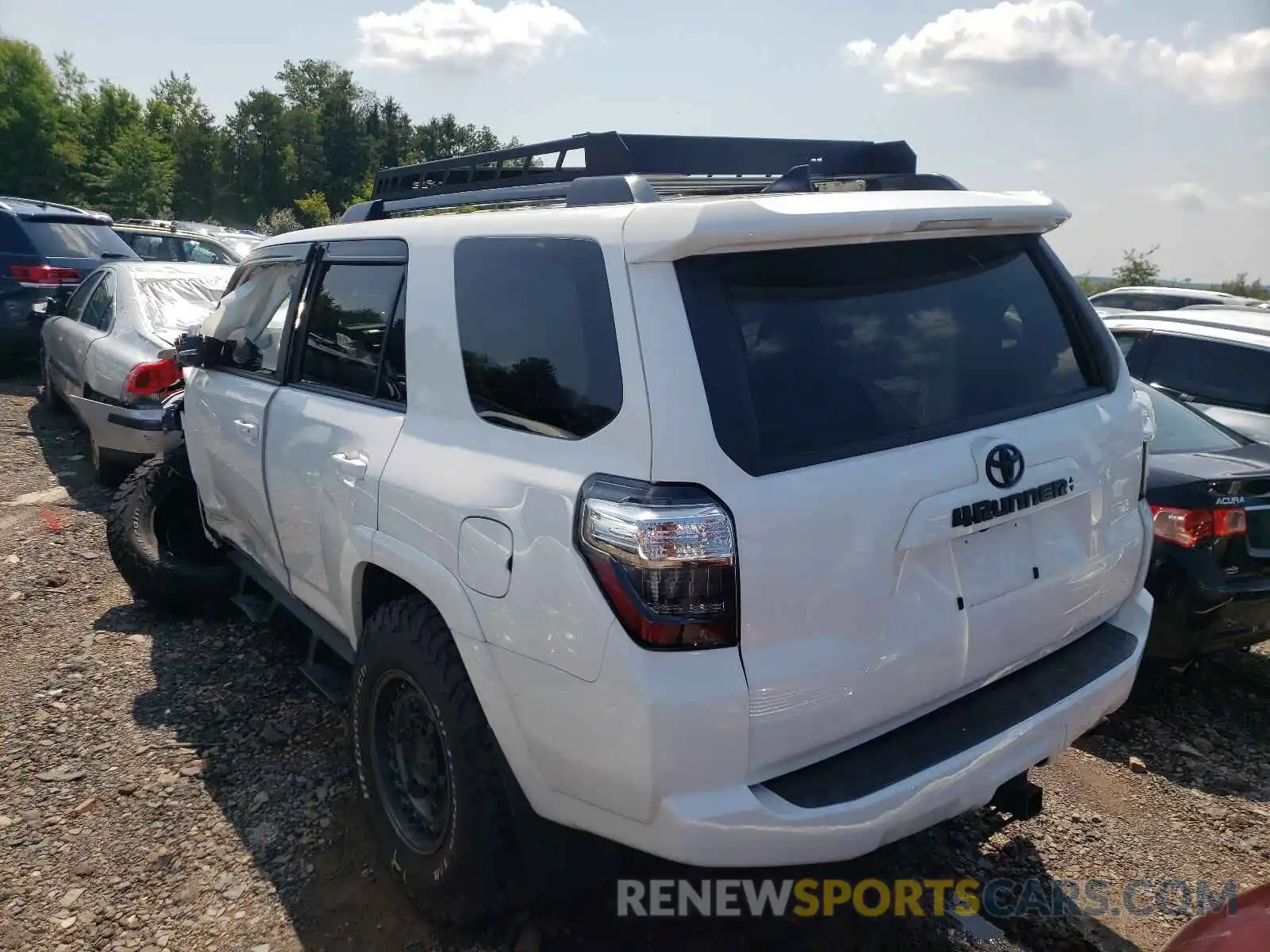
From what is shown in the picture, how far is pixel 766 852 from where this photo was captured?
2.06 metres

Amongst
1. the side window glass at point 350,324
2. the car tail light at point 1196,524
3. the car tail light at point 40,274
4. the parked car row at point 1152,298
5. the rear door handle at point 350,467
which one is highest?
the side window glass at point 350,324

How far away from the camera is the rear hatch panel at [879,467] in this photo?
2.05 m

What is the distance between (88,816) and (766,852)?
255 centimetres

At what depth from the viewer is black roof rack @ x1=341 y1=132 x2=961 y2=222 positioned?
2.81 meters

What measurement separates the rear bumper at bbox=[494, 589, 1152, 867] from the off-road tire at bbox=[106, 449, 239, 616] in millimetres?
3164

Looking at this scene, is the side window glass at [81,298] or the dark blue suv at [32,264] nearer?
the side window glass at [81,298]

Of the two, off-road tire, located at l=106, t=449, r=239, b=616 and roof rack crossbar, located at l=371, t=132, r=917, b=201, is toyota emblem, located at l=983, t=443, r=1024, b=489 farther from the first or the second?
off-road tire, located at l=106, t=449, r=239, b=616

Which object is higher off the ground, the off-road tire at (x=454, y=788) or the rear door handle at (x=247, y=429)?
the rear door handle at (x=247, y=429)

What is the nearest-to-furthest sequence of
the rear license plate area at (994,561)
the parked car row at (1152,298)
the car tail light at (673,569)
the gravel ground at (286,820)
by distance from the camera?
the car tail light at (673,569) < the rear license plate area at (994,561) < the gravel ground at (286,820) < the parked car row at (1152,298)

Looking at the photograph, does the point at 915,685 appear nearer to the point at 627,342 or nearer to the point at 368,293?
the point at 627,342

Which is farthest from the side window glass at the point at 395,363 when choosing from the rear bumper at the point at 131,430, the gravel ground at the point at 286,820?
the rear bumper at the point at 131,430

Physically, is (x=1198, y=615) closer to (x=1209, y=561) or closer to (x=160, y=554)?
(x=1209, y=561)

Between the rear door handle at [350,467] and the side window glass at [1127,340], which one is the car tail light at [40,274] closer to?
the rear door handle at [350,467]

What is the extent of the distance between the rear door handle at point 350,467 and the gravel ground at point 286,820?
3.98ft
